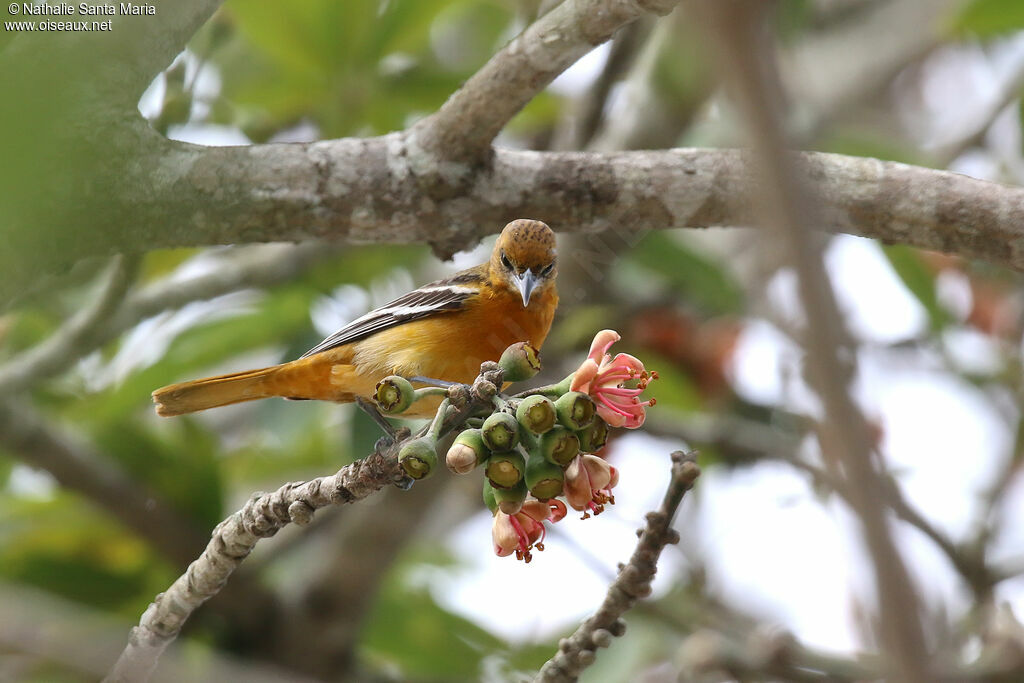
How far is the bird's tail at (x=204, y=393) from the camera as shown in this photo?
11.8ft

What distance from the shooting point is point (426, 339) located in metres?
3.50

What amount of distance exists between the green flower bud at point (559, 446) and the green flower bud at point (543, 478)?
0.04 ft

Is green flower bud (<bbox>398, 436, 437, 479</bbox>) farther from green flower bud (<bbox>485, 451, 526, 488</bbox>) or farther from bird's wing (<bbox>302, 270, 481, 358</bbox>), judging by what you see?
bird's wing (<bbox>302, 270, 481, 358</bbox>)

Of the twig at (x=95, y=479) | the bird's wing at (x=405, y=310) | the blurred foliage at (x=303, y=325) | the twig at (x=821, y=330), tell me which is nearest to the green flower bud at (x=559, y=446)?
the twig at (x=821, y=330)

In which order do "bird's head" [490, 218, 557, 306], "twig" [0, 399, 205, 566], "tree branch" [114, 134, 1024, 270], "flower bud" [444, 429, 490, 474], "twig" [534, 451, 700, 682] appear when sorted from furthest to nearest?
1. "twig" [0, 399, 205, 566]
2. "bird's head" [490, 218, 557, 306]
3. "tree branch" [114, 134, 1024, 270]
4. "flower bud" [444, 429, 490, 474]
5. "twig" [534, 451, 700, 682]

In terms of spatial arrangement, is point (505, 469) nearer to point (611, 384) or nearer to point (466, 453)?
point (466, 453)

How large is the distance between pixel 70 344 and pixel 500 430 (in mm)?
3256

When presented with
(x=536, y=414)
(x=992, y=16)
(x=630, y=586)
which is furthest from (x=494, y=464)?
(x=992, y=16)

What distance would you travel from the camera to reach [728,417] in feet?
20.4

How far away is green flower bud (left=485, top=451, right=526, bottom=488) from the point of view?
2037 millimetres

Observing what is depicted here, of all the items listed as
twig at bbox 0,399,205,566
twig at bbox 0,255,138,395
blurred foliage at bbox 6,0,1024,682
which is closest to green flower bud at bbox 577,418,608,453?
blurred foliage at bbox 6,0,1024,682

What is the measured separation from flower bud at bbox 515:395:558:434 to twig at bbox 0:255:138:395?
2.86 m

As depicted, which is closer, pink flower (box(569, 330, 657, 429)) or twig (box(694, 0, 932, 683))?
twig (box(694, 0, 932, 683))

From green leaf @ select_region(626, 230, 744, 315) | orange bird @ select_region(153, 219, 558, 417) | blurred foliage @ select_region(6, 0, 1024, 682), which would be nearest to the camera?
orange bird @ select_region(153, 219, 558, 417)
